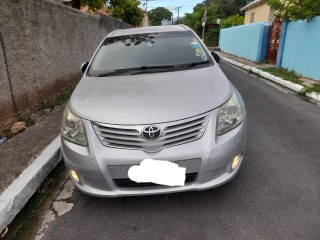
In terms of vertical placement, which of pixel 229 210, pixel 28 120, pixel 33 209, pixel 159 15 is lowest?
pixel 33 209

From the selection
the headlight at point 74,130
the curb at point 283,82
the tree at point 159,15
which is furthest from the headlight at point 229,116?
the tree at point 159,15

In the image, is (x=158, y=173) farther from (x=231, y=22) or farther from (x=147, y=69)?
(x=231, y=22)

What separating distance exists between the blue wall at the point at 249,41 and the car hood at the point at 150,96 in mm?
11073

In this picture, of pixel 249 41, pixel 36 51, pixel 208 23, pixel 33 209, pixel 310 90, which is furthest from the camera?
pixel 208 23

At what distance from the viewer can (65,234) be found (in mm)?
2307

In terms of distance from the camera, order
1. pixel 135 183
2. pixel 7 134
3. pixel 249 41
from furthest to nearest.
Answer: pixel 249 41
pixel 7 134
pixel 135 183

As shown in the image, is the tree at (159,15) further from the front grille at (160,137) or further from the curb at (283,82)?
the front grille at (160,137)

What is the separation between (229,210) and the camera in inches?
96.7

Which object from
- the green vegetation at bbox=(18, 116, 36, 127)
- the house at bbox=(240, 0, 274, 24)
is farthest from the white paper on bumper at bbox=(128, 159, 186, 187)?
the house at bbox=(240, 0, 274, 24)

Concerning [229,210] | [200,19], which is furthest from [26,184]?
[200,19]

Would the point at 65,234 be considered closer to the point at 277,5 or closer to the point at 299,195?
the point at 299,195

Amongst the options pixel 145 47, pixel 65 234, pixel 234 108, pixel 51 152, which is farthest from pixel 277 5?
pixel 65 234

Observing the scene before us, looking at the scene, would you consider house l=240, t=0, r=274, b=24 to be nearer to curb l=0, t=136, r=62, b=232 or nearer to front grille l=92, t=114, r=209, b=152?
curb l=0, t=136, r=62, b=232

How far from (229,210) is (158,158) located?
0.86 metres
